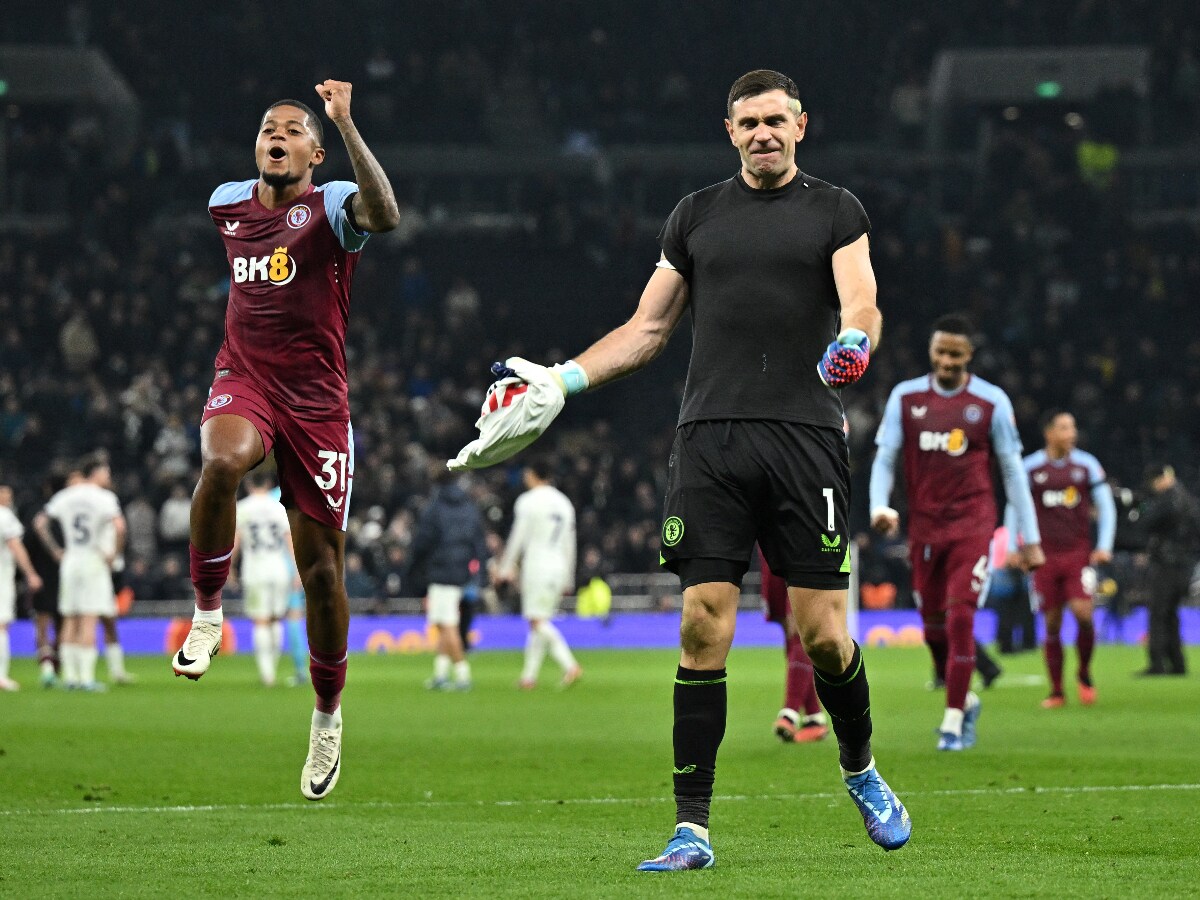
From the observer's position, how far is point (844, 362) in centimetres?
571

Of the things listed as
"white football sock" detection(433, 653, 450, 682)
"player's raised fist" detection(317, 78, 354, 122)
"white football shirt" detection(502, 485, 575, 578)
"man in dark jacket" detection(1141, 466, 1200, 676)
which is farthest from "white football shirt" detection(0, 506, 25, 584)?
"player's raised fist" detection(317, 78, 354, 122)

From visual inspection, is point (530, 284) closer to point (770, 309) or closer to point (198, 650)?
point (198, 650)

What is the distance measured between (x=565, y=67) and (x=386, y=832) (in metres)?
34.0

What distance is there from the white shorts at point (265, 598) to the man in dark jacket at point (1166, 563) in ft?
31.6

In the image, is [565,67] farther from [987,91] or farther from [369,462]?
[369,462]

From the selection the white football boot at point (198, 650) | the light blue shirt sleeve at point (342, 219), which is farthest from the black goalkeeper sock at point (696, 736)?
the light blue shirt sleeve at point (342, 219)

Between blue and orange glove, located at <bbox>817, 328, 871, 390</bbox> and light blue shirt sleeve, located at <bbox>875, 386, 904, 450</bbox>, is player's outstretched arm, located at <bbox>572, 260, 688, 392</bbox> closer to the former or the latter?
blue and orange glove, located at <bbox>817, 328, 871, 390</bbox>

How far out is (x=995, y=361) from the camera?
3362 centimetres

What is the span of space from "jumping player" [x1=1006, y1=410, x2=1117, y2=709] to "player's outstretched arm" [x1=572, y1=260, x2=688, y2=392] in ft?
30.2

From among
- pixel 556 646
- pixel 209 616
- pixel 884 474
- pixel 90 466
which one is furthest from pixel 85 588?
pixel 209 616

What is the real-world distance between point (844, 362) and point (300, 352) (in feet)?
→ 9.11

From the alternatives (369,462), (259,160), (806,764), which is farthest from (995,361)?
(259,160)

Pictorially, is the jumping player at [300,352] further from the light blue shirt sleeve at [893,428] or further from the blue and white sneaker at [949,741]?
the light blue shirt sleeve at [893,428]

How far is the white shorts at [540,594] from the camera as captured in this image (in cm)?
1973
